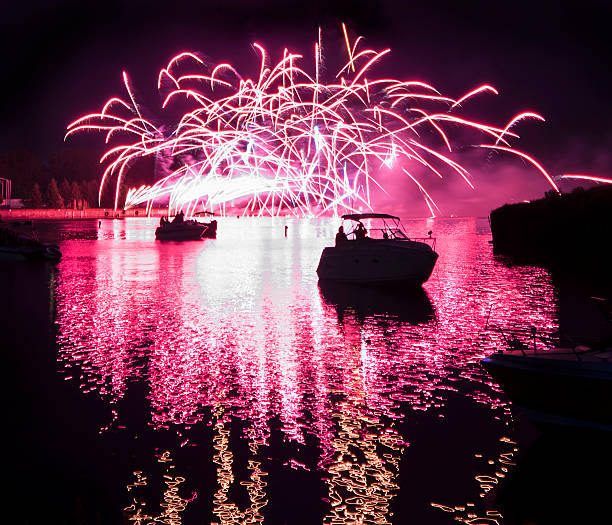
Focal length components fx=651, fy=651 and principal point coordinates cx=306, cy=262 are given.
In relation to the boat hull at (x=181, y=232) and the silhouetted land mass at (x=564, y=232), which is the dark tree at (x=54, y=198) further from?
the silhouetted land mass at (x=564, y=232)

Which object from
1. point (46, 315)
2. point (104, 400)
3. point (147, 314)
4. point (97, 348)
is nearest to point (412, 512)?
point (104, 400)

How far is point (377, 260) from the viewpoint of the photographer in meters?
27.8

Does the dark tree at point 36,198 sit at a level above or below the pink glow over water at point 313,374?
above

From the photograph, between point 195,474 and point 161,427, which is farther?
point 161,427

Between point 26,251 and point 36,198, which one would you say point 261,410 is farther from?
point 36,198

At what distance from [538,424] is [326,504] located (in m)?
3.87

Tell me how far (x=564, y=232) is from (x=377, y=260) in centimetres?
2385

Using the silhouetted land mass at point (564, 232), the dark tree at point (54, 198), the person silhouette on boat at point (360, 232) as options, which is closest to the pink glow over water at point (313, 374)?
the person silhouette on boat at point (360, 232)

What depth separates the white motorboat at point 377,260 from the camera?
27188 millimetres

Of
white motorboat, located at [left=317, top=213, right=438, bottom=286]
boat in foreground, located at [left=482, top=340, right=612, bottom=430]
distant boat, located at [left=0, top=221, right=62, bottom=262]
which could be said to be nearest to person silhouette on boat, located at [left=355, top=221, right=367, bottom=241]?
white motorboat, located at [left=317, top=213, right=438, bottom=286]

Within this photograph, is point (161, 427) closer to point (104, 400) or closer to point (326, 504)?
point (104, 400)

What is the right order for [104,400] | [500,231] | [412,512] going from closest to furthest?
1. [412,512]
2. [104,400]
3. [500,231]

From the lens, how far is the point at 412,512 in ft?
24.1

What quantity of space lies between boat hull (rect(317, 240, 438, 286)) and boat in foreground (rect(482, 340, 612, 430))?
17.5 meters
